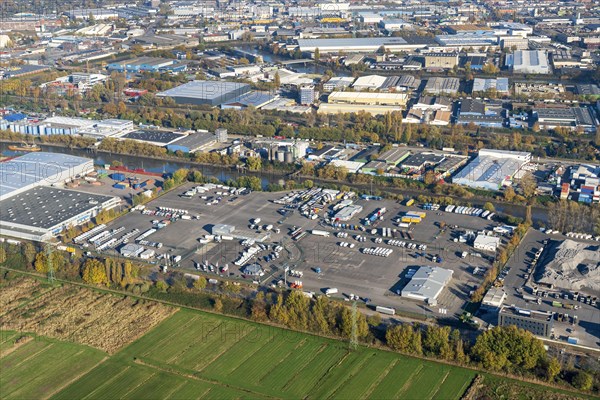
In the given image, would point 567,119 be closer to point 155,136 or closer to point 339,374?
point 155,136

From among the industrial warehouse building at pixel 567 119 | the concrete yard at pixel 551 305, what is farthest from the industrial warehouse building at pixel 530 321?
the industrial warehouse building at pixel 567 119

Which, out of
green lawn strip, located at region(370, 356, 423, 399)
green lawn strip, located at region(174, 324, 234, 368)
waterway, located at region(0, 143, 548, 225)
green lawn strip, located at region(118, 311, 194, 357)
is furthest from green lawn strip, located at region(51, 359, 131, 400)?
waterway, located at region(0, 143, 548, 225)

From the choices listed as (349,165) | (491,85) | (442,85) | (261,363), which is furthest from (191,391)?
(491,85)

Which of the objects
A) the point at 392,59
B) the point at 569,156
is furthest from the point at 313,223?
the point at 392,59

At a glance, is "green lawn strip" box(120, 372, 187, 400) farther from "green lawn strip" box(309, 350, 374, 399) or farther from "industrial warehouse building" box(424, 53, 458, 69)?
"industrial warehouse building" box(424, 53, 458, 69)

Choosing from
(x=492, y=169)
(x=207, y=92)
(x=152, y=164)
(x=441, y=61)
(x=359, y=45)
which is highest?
(x=359, y=45)

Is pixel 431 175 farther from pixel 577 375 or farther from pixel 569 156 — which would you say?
pixel 577 375

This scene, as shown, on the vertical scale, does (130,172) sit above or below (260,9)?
below
